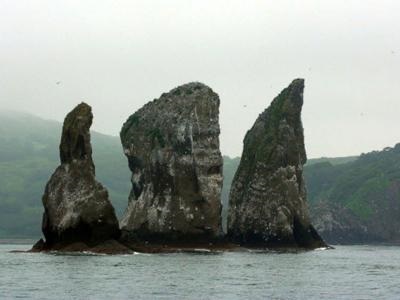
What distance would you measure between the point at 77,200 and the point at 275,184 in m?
46.0

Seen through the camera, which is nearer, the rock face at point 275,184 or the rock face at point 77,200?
the rock face at point 77,200

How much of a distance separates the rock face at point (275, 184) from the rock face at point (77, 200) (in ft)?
125

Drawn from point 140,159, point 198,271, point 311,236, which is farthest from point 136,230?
point 198,271

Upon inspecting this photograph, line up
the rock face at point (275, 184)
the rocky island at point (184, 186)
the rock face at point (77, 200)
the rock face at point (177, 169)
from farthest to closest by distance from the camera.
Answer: the rock face at point (275, 184), the rock face at point (177, 169), the rocky island at point (184, 186), the rock face at point (77, 200)

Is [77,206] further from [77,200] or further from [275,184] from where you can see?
[275,184]

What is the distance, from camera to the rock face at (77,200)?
89375 millimetres

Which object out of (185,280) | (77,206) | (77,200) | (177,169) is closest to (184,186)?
(177,169)

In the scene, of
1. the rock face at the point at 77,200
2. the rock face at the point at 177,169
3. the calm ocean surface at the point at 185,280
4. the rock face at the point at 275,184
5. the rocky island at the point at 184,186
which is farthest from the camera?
the rock face at the point at 275,184

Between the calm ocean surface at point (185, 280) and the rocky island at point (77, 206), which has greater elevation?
the rocky island at point (77, 206)

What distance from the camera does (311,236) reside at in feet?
427

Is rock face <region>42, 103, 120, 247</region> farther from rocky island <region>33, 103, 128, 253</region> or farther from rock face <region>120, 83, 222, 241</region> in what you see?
rock face <region>120, 83, 222, 241</region>

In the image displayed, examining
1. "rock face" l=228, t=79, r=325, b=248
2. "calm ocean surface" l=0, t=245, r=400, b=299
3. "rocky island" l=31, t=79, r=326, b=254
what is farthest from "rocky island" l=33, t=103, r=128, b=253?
"rock face" l=228, t=79, r=325, b=248

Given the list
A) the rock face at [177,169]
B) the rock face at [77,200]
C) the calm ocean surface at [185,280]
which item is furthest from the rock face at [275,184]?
the rock face at [77,200]

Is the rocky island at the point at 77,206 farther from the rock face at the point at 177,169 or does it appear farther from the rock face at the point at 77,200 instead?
the rock face at the point at 177,169
